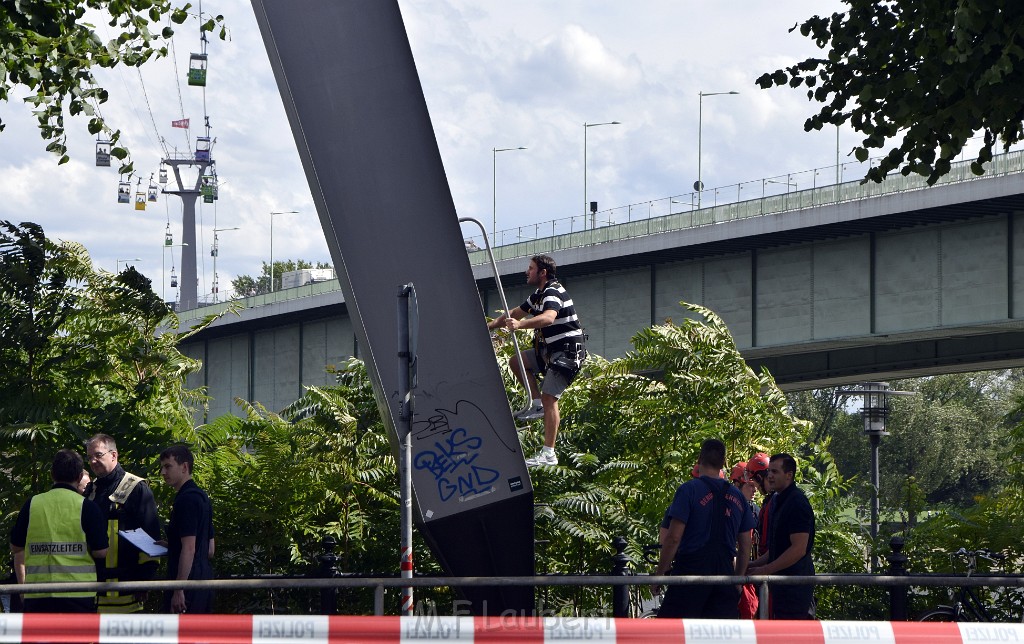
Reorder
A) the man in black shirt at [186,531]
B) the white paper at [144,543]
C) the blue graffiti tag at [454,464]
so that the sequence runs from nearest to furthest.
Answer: the man in black shirt at [186,531] → the white paper at [144,543] → the blue graffiti tag at [454,464]

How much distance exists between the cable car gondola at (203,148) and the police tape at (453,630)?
153 meters

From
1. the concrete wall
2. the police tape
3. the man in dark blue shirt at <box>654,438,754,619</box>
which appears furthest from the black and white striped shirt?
the concrete wall

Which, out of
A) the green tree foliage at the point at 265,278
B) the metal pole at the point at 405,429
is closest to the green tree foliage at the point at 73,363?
the metal pole at the point at 405,429

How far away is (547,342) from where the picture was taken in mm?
10375

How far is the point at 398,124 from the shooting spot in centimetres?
910

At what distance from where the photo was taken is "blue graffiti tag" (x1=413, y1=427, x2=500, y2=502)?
916 centimetres

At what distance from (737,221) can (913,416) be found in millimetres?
49685

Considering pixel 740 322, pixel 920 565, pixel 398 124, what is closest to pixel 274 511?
pixel 398 124

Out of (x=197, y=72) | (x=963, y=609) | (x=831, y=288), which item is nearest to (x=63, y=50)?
(x=963, y=609)

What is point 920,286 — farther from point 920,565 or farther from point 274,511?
point 274,511

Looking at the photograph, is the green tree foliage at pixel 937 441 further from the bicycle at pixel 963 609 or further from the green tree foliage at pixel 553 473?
the bicycle at pixel 963 609

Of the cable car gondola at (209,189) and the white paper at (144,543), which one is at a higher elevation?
the cable car gondola at (209,189)

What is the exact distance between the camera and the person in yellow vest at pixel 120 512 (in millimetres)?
8320

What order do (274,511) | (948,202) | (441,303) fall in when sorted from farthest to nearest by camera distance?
(948,202) < (274,511) < (441,303)
